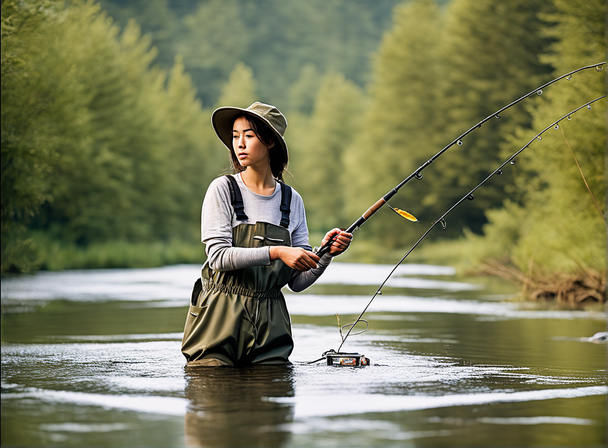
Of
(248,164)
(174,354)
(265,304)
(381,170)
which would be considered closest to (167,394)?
(265,304)

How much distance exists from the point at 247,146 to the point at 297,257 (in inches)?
31.6

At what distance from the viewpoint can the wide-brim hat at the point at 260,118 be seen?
17.3 ft

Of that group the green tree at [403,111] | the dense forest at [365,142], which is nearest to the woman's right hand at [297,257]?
the dense forest at [365,142]

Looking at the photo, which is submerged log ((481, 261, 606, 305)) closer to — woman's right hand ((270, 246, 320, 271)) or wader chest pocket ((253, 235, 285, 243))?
wader chest pocket ((253, 235, 285, 243))

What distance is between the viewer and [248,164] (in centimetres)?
535

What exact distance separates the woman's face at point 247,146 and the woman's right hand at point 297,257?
64cm

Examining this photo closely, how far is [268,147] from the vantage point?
5.45m

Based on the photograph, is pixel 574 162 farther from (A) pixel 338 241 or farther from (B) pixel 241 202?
(B) pixel 241 202

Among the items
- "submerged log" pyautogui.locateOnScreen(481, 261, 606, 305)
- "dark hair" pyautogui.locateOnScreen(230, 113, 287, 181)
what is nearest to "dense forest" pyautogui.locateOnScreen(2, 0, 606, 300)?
"submerged log" pyautogui.locateOnScreen(481, 261, 606, 305)

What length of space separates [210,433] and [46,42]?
25068 mm

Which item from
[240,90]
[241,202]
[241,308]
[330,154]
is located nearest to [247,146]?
[241,202]

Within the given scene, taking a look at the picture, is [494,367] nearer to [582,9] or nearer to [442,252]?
[582,9]

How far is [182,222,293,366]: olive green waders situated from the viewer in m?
5.22

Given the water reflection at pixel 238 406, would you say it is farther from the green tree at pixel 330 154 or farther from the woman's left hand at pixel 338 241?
the green tree at pixel 330 154
